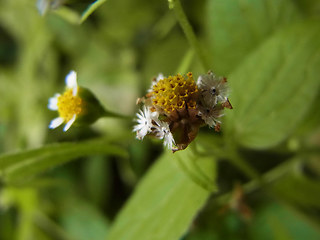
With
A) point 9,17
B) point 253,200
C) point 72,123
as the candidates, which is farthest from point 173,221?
point 9,17

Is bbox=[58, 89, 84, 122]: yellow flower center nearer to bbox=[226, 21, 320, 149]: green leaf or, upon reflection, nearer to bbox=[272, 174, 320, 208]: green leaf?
bbox=[226, 21, 320, 149]: green leaf

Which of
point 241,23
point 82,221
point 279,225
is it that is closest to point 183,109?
point 241,23

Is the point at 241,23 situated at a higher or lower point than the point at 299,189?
higher

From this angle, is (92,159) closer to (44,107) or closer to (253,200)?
(44,107)

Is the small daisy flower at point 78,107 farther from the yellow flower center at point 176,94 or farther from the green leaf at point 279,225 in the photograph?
the green leaf at point 279,225

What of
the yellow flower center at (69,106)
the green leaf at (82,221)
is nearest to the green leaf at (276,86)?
the yellow flower center at (69,106)

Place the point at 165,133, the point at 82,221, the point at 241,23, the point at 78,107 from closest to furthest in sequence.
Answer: the point at 165,133 → the point at 78,107 → the point at 241,23 → the point at 82,221

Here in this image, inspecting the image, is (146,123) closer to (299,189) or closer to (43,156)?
(43,156)
